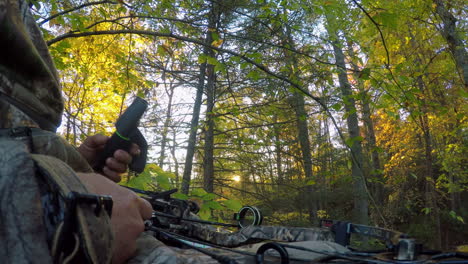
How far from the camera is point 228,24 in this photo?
22.6 ft

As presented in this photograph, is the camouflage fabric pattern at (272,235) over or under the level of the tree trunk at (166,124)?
under

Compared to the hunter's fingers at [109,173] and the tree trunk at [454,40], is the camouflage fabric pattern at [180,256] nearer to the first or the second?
the hunter's fingers at [109,173]

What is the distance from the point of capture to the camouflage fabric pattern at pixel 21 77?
1.01 meters

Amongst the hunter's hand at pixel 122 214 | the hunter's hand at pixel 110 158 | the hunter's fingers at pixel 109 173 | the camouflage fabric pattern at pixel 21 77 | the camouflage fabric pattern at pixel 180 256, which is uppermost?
the camouflage fabric pattern at pixel 21 77

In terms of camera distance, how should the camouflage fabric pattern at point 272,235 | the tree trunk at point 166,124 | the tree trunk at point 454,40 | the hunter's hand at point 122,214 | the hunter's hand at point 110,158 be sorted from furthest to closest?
the tree trunk at point 166,124
the tree trunk at point 454,40
the hunter's hand at point 110,158
the camouflage fabric pattern at point 272,235
the hunter's hand at point 122,214

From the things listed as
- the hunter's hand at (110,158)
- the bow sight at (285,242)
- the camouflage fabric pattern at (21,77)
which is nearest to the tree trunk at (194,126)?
the bow sight at (285,242)

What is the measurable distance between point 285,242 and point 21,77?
4.13 ft

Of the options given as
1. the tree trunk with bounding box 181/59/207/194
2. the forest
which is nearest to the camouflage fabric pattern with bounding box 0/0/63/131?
the forest

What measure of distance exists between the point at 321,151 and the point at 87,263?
9.99 meters

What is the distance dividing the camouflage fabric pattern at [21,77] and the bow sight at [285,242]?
1.93ft

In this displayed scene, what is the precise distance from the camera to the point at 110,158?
166 centimetres

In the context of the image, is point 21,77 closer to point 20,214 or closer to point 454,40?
point 20,214

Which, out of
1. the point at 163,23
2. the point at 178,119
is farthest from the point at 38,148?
the point at 178,119

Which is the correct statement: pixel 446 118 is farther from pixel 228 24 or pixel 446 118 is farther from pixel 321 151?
pixel 228 24
